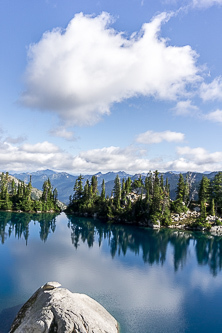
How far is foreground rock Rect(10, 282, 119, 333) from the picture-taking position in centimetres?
1936

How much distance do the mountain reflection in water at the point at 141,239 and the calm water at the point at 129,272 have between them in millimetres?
276

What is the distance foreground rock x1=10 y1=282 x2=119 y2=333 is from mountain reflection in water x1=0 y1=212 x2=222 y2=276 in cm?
3155

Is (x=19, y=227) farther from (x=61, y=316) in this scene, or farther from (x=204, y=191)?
(x=204, y=191)

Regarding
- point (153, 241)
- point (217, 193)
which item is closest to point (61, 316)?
point (153, 241)

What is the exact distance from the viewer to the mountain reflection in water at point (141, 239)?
58.6 metres

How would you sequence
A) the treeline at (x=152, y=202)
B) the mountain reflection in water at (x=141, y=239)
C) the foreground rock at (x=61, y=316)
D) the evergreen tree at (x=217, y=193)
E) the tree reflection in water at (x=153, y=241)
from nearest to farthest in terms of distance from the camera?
the foreground rock at (x=61, y=316)
the tree reflection in water at (x=153, y=241)
the mountain reflection in water at (x=141, y=239)
the treeline at (x=152, y=202)
the evergreen tree at (x=217, y=193)

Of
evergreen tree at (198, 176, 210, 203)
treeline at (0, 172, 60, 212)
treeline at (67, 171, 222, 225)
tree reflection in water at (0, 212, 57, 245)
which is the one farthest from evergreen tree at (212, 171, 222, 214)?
treeline at (0, 172, 60, 212)

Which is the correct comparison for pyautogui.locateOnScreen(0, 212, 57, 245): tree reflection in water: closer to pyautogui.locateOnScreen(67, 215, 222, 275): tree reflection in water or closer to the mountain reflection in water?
the mountain reflection in water

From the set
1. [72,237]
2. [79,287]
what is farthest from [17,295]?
[72,237]

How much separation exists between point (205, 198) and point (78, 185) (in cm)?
6968

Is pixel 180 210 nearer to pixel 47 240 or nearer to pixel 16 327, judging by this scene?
pixel 47 240

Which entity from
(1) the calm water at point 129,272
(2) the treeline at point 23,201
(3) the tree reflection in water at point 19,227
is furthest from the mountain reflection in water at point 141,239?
(2) the treeline at point 23,201

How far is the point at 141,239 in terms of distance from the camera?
2975 inches

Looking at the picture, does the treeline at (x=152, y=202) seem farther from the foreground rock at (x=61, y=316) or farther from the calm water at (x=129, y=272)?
the foreground rock at (x=61, y=316)
